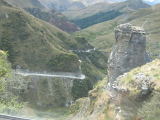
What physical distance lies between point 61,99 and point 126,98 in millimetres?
134160

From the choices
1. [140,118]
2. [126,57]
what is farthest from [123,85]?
[126,57]

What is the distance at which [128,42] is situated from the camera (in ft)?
188

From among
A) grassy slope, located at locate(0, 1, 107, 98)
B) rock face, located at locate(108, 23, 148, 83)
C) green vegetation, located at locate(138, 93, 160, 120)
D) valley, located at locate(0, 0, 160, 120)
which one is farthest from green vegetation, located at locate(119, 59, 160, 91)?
grassy slope, located at locate(0, 1, 107, 98)

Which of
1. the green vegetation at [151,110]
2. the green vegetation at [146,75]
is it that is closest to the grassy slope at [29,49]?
the green vegetation at [146,75]

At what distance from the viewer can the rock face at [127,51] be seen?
2106 inches

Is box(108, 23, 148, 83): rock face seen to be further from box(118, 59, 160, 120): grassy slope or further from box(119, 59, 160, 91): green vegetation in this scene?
box(119, 59, 160, 91): green vegetation

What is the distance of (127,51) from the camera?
2200 inches

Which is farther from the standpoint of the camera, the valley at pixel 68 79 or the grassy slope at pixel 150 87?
the valley at pixel 68 79

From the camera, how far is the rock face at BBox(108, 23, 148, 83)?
176 feet

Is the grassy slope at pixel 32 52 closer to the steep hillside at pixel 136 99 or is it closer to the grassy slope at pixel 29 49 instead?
the grassy slope at pixel 29 49

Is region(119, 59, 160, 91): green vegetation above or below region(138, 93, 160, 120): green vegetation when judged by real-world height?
above

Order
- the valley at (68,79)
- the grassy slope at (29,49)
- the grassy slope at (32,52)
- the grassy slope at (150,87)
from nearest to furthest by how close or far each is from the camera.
A: the grassy slope at (150,87) → the valley at (68,79) → the grassy slope at (32,52) → the grassy slope at (29,49)

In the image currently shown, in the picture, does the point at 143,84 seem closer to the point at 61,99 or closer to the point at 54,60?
the point at 61,99

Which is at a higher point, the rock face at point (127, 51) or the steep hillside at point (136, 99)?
the rock face at point (127, 51)
